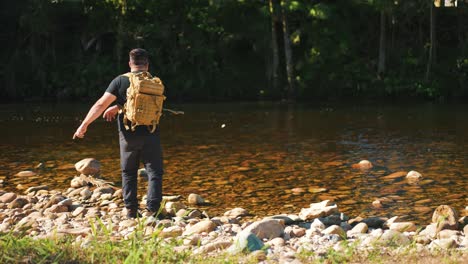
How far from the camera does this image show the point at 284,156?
12352 mm

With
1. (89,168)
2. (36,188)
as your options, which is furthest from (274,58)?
(36,188)

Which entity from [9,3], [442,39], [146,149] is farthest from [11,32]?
[146,149]

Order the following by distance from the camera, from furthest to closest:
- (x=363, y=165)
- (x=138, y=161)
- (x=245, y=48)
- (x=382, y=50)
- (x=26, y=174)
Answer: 1. (x=245, y=48)
2. (x=382, y=50)
3. (x=363, y=165)
4. (x=26, y=174)
5. (x=138, y=161)

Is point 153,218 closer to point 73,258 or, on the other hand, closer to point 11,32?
point 73,258

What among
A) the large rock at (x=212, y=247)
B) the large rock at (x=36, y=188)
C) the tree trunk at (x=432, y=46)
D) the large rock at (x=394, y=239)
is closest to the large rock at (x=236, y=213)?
the large rock at (x=212, y=247)

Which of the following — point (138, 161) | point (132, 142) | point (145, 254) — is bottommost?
point (145, 254)

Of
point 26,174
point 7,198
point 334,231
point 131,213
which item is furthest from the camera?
point 26,174

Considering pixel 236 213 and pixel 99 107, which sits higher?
pixel 99 107

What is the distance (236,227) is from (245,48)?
85.7 feet

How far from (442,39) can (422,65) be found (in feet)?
8.84

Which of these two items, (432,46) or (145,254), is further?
(432,46)

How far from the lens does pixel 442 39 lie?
31.2m

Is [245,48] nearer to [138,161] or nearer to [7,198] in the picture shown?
[7,198]

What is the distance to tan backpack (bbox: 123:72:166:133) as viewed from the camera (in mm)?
6562
